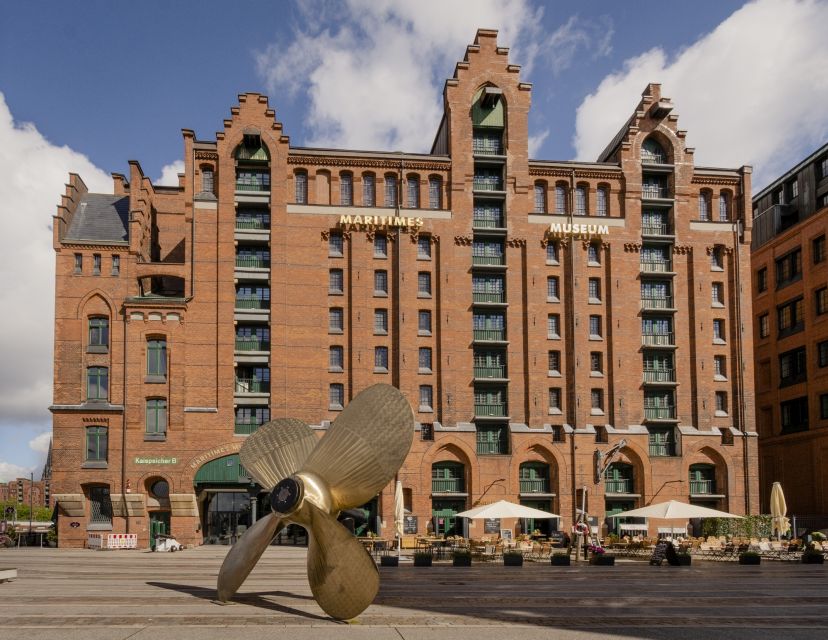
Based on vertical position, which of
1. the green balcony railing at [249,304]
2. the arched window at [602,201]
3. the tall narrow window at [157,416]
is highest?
the arched window at [602,201]

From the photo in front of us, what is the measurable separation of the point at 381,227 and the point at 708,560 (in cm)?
2663

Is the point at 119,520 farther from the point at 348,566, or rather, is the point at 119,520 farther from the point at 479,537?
the point at 348,566

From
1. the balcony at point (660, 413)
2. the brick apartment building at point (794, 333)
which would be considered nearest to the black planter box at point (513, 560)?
the balcony at point (660, 413)

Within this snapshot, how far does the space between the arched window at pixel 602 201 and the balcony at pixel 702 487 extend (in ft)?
59.1

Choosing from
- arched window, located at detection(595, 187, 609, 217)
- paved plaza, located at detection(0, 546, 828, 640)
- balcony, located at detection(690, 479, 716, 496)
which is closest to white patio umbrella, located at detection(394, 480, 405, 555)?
paved plaza, located at detection(0, 546, 828, 640)

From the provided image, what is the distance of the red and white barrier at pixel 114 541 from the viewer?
157 feet

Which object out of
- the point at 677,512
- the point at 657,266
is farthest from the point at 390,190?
the point at 677,512

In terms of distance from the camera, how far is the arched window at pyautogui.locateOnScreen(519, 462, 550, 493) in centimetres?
5381

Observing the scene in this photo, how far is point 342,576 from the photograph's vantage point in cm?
1970

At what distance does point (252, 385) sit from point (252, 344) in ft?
8.12

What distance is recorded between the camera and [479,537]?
170 feet

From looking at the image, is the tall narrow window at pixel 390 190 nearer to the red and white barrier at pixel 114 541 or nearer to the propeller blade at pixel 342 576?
the red and white barrier at pixel 114 541

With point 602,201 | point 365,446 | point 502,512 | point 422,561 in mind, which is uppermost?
point 602,201

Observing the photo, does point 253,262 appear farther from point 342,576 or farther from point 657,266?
point 342,576
